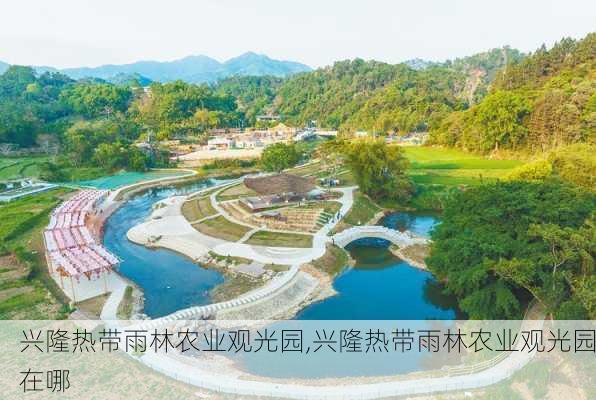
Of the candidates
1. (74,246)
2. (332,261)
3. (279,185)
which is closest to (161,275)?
(74,246)

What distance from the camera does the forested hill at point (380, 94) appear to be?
92938mm

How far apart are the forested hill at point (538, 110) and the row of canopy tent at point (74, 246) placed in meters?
52.0

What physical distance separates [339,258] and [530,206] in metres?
12.6

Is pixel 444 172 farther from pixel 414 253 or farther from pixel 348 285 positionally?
pixel 348 285

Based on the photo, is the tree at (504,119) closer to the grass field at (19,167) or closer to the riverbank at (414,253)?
the riverbank at (414,253)

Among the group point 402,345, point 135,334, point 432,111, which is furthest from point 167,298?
point 432,111

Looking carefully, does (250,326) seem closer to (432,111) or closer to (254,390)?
(254,390)

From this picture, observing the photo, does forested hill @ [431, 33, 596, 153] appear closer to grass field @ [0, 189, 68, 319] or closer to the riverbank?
the riverbank

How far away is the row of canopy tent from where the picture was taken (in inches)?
902

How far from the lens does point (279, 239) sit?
98.1 ft

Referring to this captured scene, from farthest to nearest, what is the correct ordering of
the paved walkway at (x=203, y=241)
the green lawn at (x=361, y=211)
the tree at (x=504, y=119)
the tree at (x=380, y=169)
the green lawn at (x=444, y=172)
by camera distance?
the tree at (x=504, y=119) < the green lawn at (x=444, y=172) < the tree at (x=380, y=169) < the green lawn at (x=361, y=211) < the paved walkway at (x=203, y=241)

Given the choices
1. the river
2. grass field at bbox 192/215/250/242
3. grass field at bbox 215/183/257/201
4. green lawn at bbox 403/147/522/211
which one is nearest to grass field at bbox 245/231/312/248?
grass field at bbox 192/215/250/242

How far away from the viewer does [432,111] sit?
299 ft

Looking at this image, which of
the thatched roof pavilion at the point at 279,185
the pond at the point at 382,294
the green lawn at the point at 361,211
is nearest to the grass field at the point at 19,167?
the thatched roof pavilion at the point at 279,185
